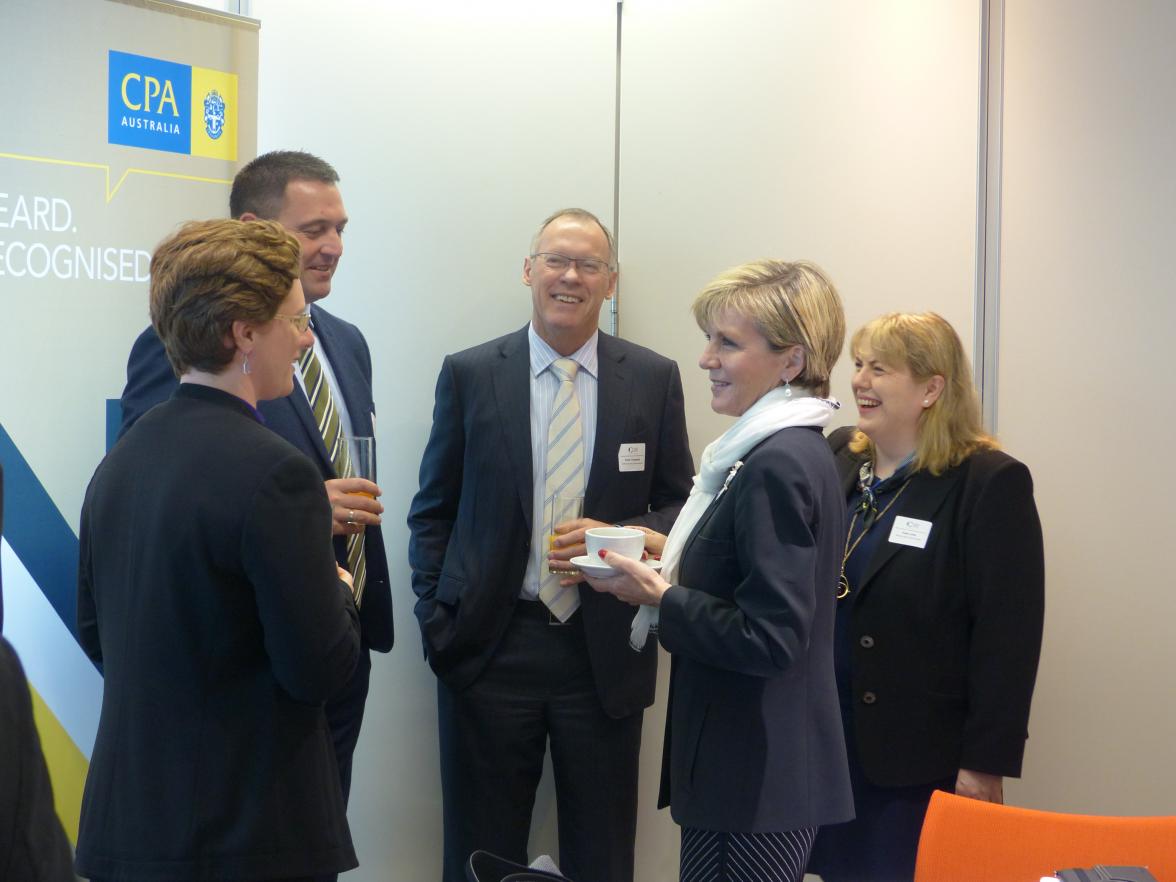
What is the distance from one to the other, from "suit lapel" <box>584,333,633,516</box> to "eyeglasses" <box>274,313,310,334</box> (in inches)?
49.8

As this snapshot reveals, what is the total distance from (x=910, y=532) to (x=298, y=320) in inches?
60.6

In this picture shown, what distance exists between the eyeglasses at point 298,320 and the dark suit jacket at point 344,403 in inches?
10.2

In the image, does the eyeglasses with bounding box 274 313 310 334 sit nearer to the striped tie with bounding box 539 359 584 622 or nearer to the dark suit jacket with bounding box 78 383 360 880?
the dark suit jacket with bounding box 78 383 360 880

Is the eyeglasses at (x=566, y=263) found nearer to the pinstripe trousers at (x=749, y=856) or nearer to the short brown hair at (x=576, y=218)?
the short brown hair at (x=576, y=218)

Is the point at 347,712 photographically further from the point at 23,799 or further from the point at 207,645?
the point at 23,799

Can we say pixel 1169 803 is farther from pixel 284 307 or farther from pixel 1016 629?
pixel 284 307

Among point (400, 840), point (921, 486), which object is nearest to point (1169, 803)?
point (921, 486)

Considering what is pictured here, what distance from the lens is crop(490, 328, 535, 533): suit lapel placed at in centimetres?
295

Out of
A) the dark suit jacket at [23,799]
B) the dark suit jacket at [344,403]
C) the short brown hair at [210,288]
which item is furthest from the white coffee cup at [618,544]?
the dark suit jacket at [23,799]

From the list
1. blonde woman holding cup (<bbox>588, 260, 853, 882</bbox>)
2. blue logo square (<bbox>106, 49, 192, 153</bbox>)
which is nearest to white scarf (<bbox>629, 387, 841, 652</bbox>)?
blonde woman holding cup (<bbox>588, 260, 853, 882</bbox>)

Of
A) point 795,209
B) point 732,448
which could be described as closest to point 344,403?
point 732,448

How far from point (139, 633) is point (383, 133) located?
1916 millimetres

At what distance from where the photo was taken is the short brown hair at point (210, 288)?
65.0 inches

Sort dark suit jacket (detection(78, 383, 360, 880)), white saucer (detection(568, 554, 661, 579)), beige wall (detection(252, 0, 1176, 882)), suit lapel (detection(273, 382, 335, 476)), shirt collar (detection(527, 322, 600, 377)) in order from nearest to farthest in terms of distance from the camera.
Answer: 1. dark suit jacket (detection(78, 383, 360, 880))
2. white saucer (detection(568, 554, 661, 579))
3. suit lapel (detection(273, 382, 335, 476))
4. shirt collar (detection(527, 322, 600, 377))
5. beige wall (detection(252, 0, 1176, 882))
